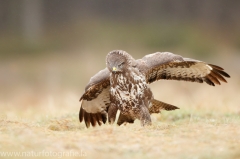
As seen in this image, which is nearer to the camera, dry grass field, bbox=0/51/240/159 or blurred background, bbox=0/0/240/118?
dry grass field, bbox=0/51/240/159

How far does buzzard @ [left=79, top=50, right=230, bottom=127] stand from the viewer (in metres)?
9.47

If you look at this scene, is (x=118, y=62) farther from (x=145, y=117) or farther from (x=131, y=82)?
(x=145, y=117)

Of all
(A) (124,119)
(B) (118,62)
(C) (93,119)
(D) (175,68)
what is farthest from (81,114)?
(D) (175,68)

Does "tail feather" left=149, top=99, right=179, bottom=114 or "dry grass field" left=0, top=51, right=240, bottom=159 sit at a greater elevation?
"tail feather" left=149, top=99, right=179, bottom=114

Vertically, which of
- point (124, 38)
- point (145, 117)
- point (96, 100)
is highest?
point (124, 38)

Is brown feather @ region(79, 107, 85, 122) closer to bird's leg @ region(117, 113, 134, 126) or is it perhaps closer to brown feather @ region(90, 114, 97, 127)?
brown feather @ region(90, 114, 97, 127)

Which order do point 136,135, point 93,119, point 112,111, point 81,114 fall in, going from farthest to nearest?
point 93,119
point 81,114
point 112,111
point 136,135

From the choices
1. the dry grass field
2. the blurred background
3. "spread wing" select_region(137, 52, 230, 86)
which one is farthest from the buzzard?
the blurred background

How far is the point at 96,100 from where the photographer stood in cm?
1047

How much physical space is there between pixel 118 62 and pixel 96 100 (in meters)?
1.28

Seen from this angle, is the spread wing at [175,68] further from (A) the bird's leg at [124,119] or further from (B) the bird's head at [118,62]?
(A) the bird's leg at [124,119]

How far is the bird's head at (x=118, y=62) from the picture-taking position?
9359 mm

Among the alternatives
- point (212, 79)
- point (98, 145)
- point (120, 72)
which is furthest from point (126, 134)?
point (212, 79)

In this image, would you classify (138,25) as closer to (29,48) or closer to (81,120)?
(29,48)
